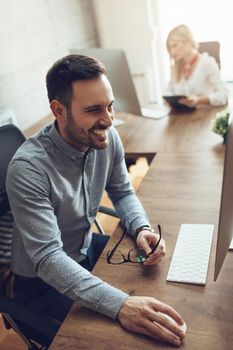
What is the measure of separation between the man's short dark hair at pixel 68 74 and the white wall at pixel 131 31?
8.13 ft

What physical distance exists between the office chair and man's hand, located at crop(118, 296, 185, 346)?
254mm

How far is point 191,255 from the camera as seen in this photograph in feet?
3.61

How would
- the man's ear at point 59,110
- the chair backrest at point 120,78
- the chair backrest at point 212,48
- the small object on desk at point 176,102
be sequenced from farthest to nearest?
the chair backrest at point 212,48 → the small object on desk at point 176,102 → the chair backrest at point 120,78 → the man's ear at point 59,110

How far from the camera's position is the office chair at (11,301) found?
3.47ft

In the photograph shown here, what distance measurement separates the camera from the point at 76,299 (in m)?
0.98

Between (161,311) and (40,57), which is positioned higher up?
(40,57)

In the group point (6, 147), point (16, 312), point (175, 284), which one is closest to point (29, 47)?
point (6, 147)

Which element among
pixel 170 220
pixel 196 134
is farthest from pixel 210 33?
pixel 170 220

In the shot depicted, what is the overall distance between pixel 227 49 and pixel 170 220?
2692 mm

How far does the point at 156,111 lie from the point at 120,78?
543mm

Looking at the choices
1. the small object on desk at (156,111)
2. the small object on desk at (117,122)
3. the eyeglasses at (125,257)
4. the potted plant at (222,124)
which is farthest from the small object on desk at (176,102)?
the eyeglasses at (125,257)

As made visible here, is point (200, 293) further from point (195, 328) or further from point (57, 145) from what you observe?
point (57, 145)

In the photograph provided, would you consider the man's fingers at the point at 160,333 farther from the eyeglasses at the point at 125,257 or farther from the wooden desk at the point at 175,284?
the eyeglasses at the point at 125,257

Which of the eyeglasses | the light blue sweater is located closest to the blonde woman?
the light blue sweater
